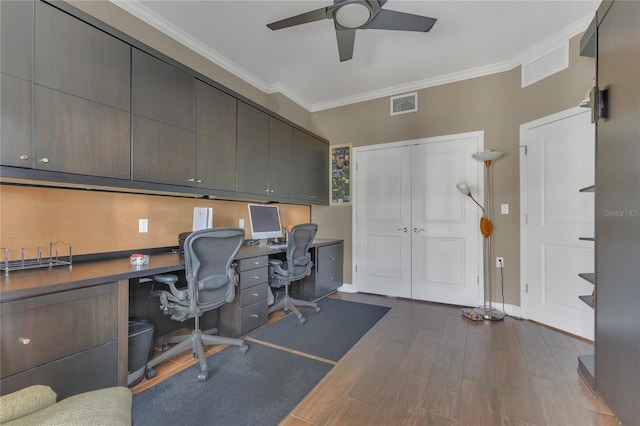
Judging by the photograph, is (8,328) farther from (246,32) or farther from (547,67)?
(547,67)

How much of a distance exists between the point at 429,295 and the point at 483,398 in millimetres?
2004

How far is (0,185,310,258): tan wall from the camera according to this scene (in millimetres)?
1666

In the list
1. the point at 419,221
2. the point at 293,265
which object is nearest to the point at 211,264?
the point at 293,265

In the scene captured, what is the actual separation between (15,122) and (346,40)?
89.0 inches

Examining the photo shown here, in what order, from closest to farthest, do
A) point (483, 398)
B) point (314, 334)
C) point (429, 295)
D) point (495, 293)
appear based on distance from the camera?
point (483, 398)
point (314, 334)
point (495, 293)
point (429, 295)

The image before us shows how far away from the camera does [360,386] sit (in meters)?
1.77

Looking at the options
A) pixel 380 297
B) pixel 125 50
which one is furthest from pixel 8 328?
pixel 380 297

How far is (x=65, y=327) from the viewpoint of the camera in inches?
52.2

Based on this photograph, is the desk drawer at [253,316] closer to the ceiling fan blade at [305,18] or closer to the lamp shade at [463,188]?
the ceiling fan blade at [305,18]

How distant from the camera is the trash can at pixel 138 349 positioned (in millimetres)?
1770

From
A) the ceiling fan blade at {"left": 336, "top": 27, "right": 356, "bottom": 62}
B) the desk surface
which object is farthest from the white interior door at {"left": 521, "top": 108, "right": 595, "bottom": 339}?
the desk surface

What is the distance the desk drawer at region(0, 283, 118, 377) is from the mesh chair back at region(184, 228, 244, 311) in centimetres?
47

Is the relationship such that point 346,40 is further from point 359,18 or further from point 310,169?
point 310,169

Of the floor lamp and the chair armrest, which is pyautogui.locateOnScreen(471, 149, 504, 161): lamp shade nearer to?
the floor lamp
